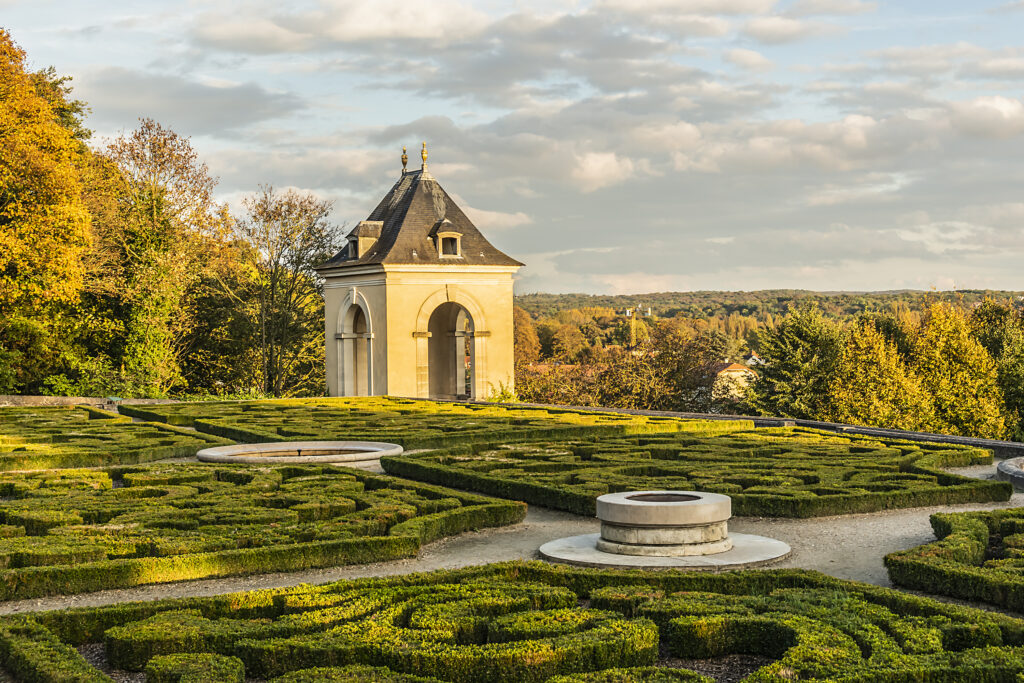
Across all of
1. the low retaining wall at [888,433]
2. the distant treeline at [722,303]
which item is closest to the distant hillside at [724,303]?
the distant treeline at [722,303]

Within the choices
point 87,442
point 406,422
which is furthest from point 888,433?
point 87,442

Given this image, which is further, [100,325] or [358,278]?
[100,325]

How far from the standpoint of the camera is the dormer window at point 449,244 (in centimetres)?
3431

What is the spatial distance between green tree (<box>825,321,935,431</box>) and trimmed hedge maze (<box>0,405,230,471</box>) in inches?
1274

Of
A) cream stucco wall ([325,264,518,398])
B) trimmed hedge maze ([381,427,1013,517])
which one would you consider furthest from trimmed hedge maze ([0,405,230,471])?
cream stucco wall ([325,264,518,398])

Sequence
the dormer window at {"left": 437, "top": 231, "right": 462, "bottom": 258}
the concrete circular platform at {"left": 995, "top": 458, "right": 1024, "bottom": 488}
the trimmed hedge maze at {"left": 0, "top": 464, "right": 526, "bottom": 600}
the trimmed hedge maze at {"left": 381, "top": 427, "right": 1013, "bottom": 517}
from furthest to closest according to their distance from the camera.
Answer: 1. the dormer window at {"left": 437, "top": 231, "right": 462, "bottom": 258}
2. the concrete circular platform at {"left": 995, "top": 458, "right": 1024, "bottom": 488}
3. the trimmed hedge maze at {"left": 381, "top": 427, "right": 1013, "bottom": 517}
4. the trimmed hedge maze at {"left": 0, "top": 464, "right": 526, "bottom": 600}

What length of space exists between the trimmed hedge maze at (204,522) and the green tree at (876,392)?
115 feet

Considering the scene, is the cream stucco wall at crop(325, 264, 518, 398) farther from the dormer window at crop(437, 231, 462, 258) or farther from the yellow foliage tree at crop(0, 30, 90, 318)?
the yellow foliage tree at crop(0, 30, 90, 318)

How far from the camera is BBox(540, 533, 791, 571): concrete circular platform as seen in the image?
341 inches

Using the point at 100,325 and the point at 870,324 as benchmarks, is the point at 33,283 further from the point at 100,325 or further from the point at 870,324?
the point at 870,324

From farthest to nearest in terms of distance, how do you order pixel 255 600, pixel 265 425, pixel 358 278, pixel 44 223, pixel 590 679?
1. pixel 358 278
2. pixel 44 223
3. pixel 265 425
4. pixel 255 600
5. pixel 590 679

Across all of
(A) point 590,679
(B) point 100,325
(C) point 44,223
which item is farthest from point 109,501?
(B) point 100,325

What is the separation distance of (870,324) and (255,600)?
1886 inches

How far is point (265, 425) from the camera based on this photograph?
68.5 ft
